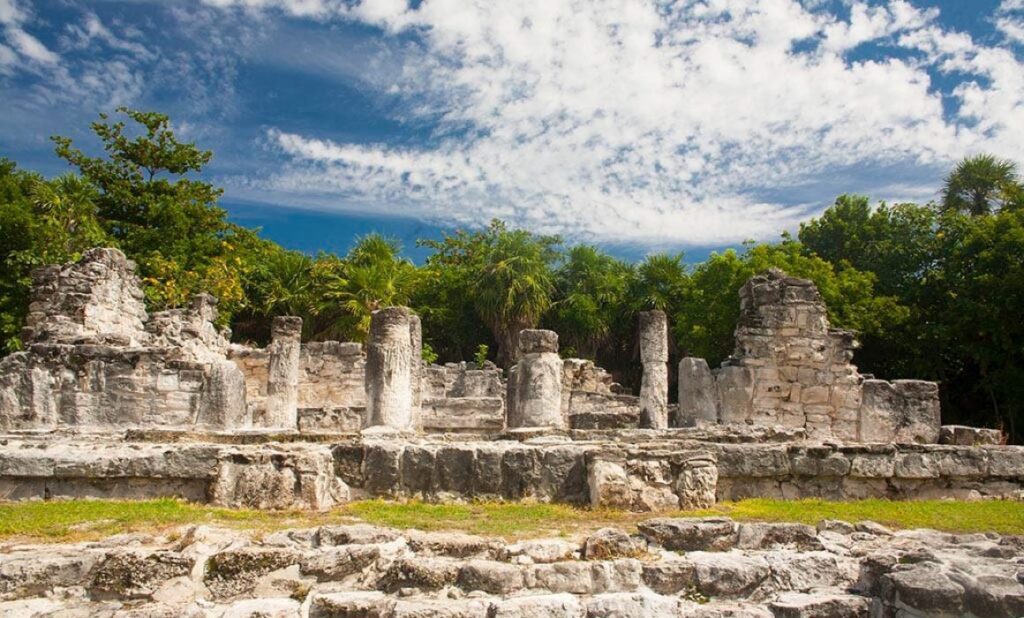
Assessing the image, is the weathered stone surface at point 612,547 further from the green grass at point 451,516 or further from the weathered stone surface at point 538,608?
the green grass at point 451,516

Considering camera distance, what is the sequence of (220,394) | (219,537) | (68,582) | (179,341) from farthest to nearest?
1. (179,341)
2. (220,394)
3. (219,537)
4. (68,582)

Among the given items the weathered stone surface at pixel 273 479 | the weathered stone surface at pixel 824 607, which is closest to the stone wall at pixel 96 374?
the weathered stone surface at pixel 273 479

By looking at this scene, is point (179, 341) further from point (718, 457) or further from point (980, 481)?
point (980, 481)

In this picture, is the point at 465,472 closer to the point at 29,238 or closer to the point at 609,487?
the point at 609,487

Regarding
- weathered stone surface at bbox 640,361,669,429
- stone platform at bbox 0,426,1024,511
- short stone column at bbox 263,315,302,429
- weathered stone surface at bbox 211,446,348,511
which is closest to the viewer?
weathered stone surface at bbox 211,446,348,511

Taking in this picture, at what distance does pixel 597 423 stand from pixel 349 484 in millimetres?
7592

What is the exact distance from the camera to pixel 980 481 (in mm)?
8117

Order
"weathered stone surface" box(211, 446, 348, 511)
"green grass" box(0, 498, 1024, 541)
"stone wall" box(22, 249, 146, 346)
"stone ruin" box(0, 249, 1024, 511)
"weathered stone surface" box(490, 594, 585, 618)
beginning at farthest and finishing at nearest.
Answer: "stone wall" box(22, 249, 146, 346) → "stone ruin" box(0, 249, 1024, 511) → "weathered stone surface" box(211, 446, 348, 511) → "green grass" box(0, 498, 1024, 541) → "weathered stone surface" box(490, 594, 585, 618)

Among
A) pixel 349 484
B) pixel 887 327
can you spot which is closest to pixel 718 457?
pixel 349 484

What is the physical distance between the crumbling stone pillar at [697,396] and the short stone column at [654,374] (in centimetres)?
50

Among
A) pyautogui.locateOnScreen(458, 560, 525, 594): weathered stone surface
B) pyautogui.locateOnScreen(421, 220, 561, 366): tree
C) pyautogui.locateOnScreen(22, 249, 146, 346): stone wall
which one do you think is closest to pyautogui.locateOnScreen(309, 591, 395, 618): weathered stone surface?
pyautogui.locateOnScreen(458, 560, 525, 594): weathered stone surface

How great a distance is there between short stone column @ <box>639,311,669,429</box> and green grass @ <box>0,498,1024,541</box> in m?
6.98

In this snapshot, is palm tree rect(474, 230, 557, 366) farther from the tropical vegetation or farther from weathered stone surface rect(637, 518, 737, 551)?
weathered stone surface rect(637, 518, 737, 551)

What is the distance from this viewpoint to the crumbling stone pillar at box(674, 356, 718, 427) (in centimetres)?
1409
